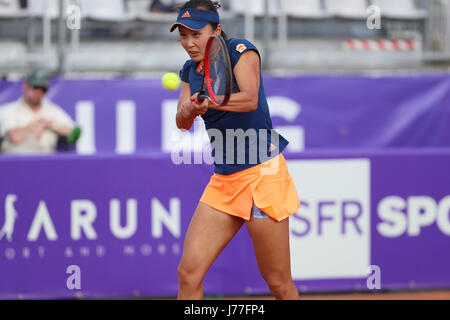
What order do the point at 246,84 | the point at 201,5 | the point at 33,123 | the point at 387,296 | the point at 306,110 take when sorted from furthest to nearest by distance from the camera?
1. the point at 306,110
2. the point at 33,123
3. the point at 387,296
4. the point at 201,5
5. the point at 246,84

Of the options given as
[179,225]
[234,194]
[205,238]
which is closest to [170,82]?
[234,194]

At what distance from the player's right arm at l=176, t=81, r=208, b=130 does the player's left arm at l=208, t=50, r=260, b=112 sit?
52 mm

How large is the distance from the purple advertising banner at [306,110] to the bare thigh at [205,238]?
4.34 metres

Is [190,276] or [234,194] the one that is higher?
[234,194]

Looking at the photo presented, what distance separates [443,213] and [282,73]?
129 inches

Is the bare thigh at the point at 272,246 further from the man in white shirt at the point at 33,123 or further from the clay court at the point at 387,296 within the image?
the man in white shirt at the point at 33,123

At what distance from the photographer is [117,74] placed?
353 inches

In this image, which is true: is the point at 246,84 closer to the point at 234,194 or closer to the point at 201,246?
the point at 234,194

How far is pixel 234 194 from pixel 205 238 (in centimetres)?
26

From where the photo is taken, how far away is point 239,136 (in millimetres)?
3574

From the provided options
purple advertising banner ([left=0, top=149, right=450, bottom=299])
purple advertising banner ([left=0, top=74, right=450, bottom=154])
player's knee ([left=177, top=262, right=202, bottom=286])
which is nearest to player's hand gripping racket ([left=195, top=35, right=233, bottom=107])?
player's knee ([left=177, top=262, right=202, bottom=286])
